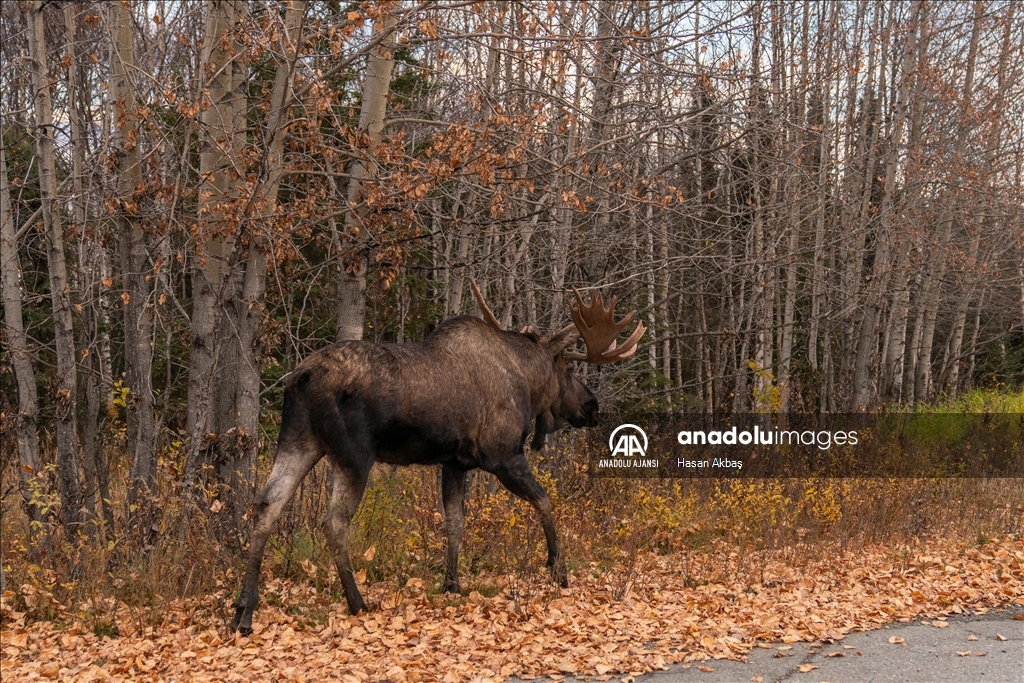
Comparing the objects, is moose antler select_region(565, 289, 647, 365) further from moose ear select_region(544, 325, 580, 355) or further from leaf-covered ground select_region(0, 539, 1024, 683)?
leaf-covered ground select_region(0, 539, 1024, 683)

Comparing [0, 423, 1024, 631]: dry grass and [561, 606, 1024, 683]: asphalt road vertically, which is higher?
[0, 423, 1024, 631]: dry grass

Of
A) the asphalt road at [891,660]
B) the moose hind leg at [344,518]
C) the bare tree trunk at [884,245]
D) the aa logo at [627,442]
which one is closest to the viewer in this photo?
the asphalt road at [891,660]

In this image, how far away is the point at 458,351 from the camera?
27.3 ft

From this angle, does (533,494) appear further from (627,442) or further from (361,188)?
(627,442)

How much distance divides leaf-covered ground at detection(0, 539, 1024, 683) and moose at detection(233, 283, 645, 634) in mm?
382

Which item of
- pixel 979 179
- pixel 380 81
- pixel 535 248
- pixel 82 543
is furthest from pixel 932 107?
pixel 82 543

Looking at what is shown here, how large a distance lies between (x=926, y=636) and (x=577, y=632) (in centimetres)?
257

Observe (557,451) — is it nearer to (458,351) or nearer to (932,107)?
(458,351)

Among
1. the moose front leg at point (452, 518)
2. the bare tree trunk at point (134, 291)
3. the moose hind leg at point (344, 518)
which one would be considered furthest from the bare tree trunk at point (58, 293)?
the moose front leg at point (452, 518)

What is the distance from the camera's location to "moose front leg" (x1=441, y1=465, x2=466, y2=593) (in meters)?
8.40

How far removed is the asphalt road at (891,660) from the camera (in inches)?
255

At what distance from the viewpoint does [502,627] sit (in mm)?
7445

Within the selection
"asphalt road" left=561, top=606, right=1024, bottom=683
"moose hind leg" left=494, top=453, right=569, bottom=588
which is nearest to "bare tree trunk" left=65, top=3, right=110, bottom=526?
"moose hind leg" left=494, top=453, right=569, bottom=588

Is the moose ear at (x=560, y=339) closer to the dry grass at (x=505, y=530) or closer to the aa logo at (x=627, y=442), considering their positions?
the dry grass at (x=505, y=530)
